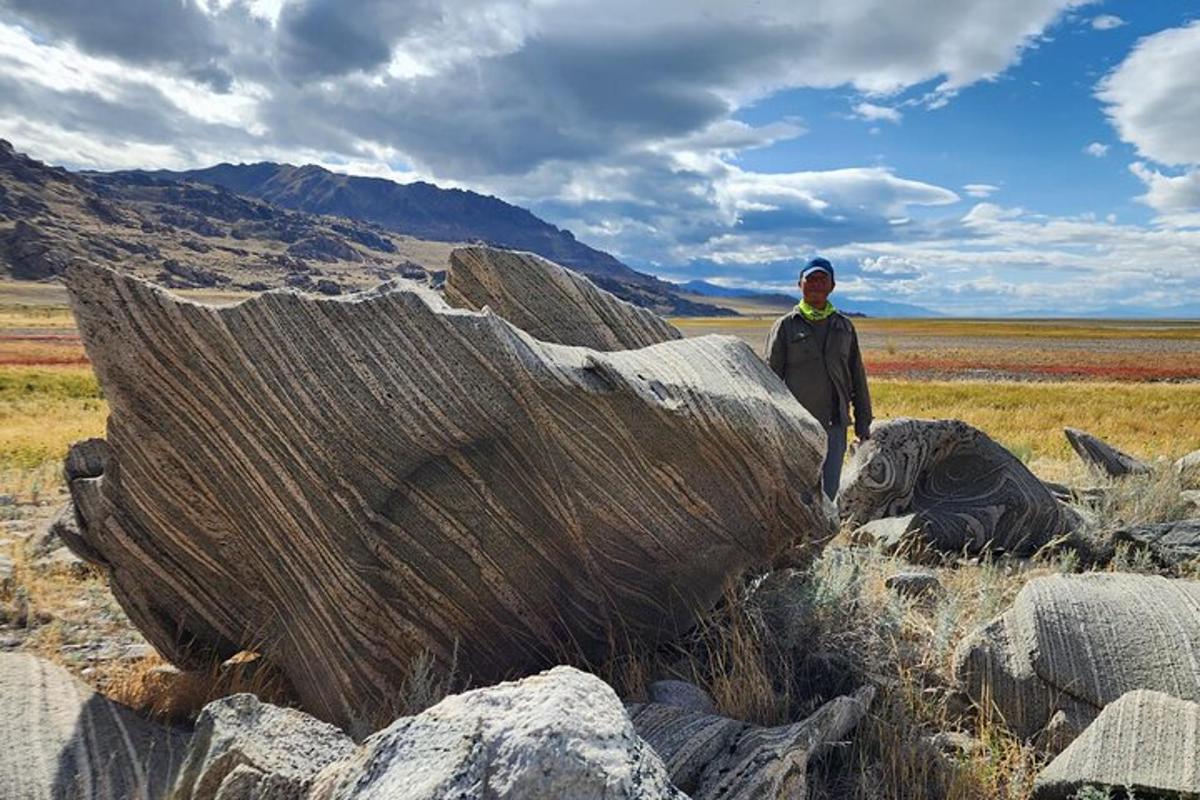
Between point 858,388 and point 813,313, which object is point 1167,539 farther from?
point 813,313

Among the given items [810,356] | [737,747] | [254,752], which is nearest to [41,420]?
[810,356]

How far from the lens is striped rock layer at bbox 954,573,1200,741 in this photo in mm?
5270

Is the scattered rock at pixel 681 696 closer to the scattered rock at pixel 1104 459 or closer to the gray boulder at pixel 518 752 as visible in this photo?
the gray boulder at pixel 518 752

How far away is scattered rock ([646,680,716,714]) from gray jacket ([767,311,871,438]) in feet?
17.6

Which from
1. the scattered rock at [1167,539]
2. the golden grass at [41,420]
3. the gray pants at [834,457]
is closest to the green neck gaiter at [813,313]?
the gray pants at [834,457]

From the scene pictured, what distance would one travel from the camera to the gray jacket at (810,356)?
10.2 m

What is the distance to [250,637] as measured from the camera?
6109 mm

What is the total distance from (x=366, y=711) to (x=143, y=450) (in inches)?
87.6

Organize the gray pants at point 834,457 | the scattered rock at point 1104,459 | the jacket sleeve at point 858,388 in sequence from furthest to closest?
1. the scattered rock at point 1104,459
2. the gray pants at point 834,457
3. the jacket sleeve at point 858,388

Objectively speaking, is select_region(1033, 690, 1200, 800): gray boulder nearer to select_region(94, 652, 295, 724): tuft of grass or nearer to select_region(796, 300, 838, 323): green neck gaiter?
select_region(94, 652, 295, 724): tuft of grass

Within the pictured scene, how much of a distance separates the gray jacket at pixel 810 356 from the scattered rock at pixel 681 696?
5375 millimetres

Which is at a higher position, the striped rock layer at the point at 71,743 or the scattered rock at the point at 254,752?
the scattered rock at the point at 254,752

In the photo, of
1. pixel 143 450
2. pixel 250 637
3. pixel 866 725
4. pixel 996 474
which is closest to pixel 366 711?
pixel 250 637

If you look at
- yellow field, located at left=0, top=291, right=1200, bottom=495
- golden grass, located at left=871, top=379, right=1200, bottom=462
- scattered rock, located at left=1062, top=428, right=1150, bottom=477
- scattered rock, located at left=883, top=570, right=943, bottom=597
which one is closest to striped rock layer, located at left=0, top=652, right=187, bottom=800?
scattered rock, located at left=883, top=570, right=943, bottom=597
